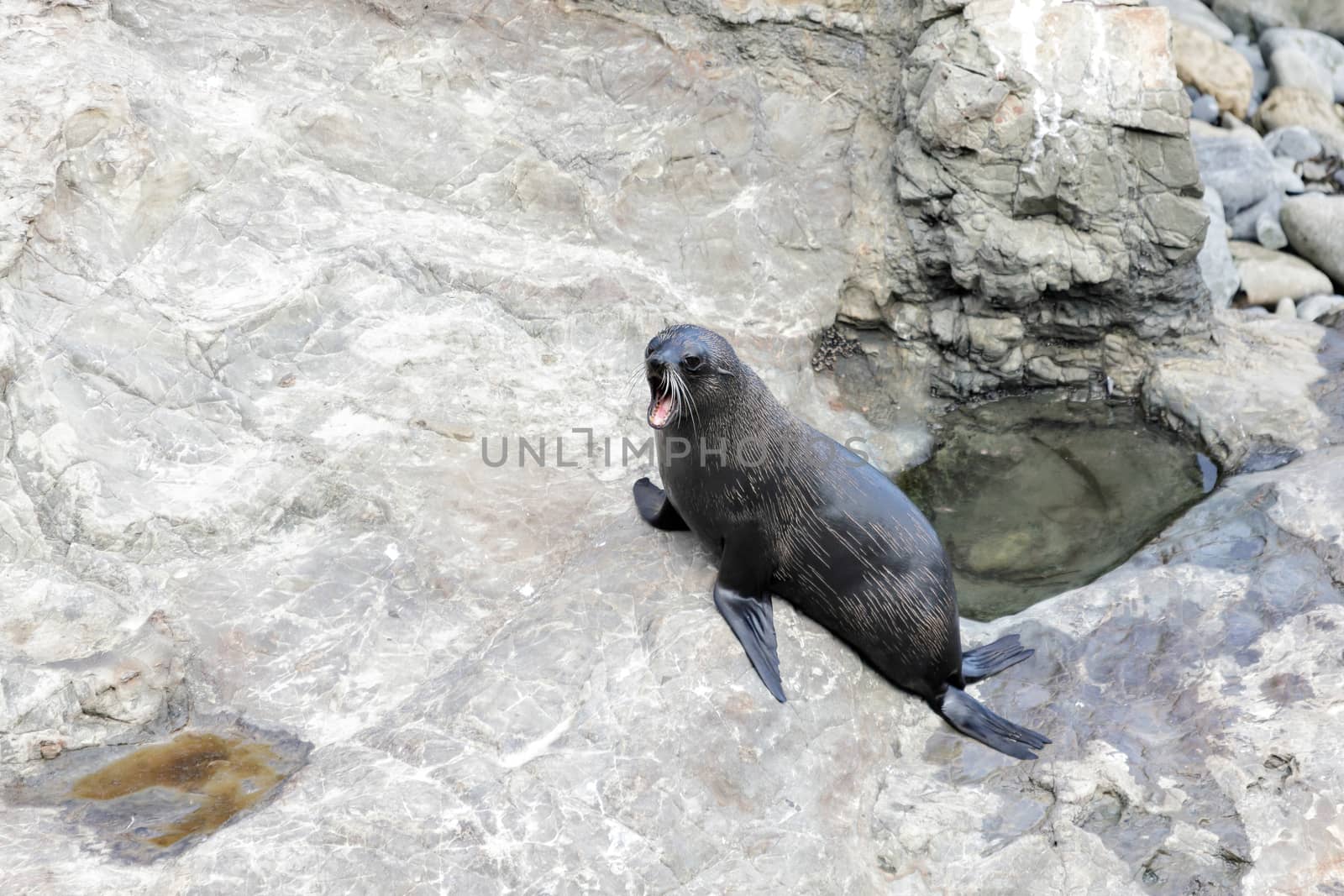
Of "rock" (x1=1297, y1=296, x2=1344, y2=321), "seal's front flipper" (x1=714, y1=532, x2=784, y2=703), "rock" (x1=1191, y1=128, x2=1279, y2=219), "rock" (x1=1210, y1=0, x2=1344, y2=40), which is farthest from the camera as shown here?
"rock" (x1=1210, y1=0, x2=1344, y2=40)

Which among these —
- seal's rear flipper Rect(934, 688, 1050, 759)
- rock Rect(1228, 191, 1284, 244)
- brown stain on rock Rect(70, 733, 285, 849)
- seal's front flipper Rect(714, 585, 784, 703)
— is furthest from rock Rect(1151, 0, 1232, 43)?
brown stain on rock Rect(70, 733, 285, 849)

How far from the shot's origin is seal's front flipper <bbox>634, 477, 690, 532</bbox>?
239 inches

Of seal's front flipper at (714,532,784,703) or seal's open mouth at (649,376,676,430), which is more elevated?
seal's open mouth at (649,376,676,430)

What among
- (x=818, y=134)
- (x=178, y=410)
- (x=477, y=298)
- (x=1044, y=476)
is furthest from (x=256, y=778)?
(x=818, y=134)

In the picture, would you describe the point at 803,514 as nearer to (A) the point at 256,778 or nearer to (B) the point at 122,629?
(A) the point at 256,778

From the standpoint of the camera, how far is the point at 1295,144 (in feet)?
40.4

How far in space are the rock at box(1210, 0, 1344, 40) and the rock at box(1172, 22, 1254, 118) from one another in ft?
4.42

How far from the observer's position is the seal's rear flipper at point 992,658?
18.8ft

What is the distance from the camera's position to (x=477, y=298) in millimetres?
7441

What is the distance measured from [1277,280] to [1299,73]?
4.18 meters

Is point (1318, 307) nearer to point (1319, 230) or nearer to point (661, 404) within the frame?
point (1319, 230)

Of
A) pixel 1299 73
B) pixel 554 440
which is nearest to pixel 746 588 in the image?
pixel 554 440

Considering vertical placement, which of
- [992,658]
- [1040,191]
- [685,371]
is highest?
[1040,191]

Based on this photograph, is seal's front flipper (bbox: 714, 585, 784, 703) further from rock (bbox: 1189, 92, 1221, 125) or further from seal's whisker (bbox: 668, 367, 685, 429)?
rock (bbox: 1189, 92, 1221, 125)
